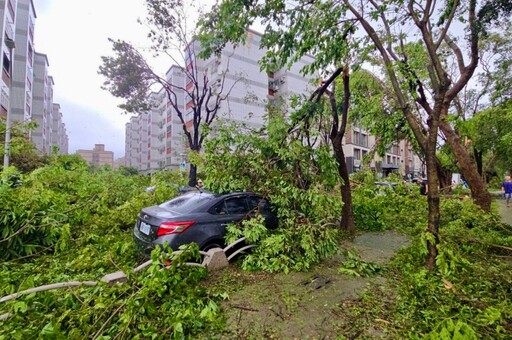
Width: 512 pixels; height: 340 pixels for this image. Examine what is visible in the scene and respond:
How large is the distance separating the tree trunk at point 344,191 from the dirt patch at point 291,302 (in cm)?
220

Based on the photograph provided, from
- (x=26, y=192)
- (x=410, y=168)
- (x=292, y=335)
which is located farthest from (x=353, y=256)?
(x=410, y=168)

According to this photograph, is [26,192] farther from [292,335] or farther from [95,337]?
[292,335]

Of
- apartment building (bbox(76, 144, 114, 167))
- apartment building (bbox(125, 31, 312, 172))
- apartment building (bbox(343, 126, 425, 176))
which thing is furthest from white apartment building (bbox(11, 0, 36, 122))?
apartment building (bbox(76, 144, 114, 167))

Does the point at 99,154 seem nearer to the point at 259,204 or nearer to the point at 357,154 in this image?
the point at 357,154

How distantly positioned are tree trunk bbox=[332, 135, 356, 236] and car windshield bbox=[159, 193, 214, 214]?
136 inches

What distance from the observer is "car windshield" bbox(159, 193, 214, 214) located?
472cm

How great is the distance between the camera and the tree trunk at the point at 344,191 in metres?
6.69

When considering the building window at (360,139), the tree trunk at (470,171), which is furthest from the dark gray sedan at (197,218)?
the building window at (360,139)

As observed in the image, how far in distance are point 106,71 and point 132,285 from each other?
15.5 meters

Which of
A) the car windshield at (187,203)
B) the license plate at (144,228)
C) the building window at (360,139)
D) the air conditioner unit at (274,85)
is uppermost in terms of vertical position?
the air conditioner unit at (274,85)

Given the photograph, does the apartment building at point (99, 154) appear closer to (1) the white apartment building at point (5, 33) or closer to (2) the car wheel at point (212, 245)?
(1) the white apartment building at point (5, 33)

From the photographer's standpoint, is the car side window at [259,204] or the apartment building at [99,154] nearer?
the car side window at [259,204]

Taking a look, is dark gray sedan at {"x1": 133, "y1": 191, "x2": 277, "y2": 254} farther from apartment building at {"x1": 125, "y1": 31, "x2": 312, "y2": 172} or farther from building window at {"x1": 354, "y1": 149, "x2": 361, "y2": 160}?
building window at {"x1": 354, "y1": 149, "x2": 361, "y2": 160}

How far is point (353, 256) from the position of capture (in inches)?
194
